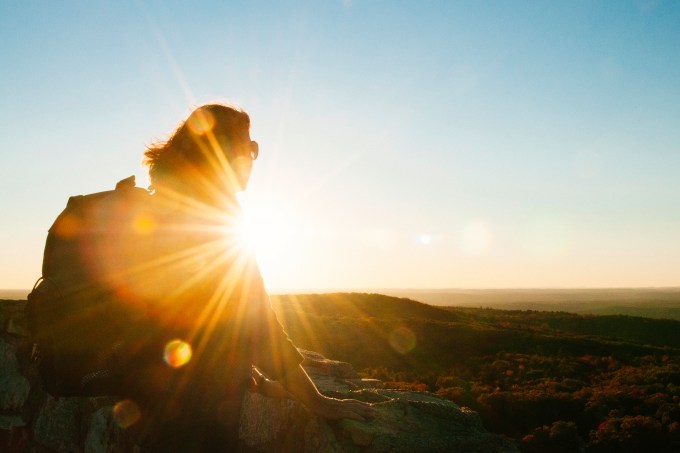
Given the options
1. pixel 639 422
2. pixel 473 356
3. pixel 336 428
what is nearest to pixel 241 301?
pixel 336 428

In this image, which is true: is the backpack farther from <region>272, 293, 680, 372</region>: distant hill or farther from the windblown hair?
<region>272, 293, 680, 372</region>: distant hill

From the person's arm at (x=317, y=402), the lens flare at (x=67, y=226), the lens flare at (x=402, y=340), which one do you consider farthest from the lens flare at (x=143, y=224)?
the lens flare at (x=402, y=340)

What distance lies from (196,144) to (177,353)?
1029 mm

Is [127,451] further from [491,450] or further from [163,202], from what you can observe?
[491,450]

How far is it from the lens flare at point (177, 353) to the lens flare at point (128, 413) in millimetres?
369

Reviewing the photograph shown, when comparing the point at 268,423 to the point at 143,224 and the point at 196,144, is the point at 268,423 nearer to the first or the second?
the point at 143,224

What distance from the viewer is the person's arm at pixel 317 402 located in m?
2.43

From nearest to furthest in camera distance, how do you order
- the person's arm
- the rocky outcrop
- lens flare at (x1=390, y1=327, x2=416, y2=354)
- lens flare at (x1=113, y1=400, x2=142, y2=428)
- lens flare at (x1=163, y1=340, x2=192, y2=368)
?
lens flare at (x1=163, y1=340, x2=192, y2=368) → lens flare at (x1=113, y1=400, x2=142, y2=428) → the person's arm → the rocky outcrop → lens flare at (x1=390, y1=327, x2=416, y2=354)

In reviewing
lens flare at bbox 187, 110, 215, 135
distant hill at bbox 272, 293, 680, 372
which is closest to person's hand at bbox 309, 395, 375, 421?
lens flare at bbox 187, 110, 215, 135

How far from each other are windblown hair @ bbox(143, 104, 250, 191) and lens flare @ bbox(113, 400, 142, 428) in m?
1.13

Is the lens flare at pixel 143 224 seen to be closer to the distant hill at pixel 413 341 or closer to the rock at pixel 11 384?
the rock at pixel 11 384

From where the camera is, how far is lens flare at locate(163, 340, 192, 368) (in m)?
2.02

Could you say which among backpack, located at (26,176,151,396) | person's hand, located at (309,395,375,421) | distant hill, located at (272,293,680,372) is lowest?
distant hill, located at (272,293,680,372)

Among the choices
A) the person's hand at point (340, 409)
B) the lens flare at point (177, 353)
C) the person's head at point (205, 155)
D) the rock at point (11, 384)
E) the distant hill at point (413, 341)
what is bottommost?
the distant hill at point (413, 341)
